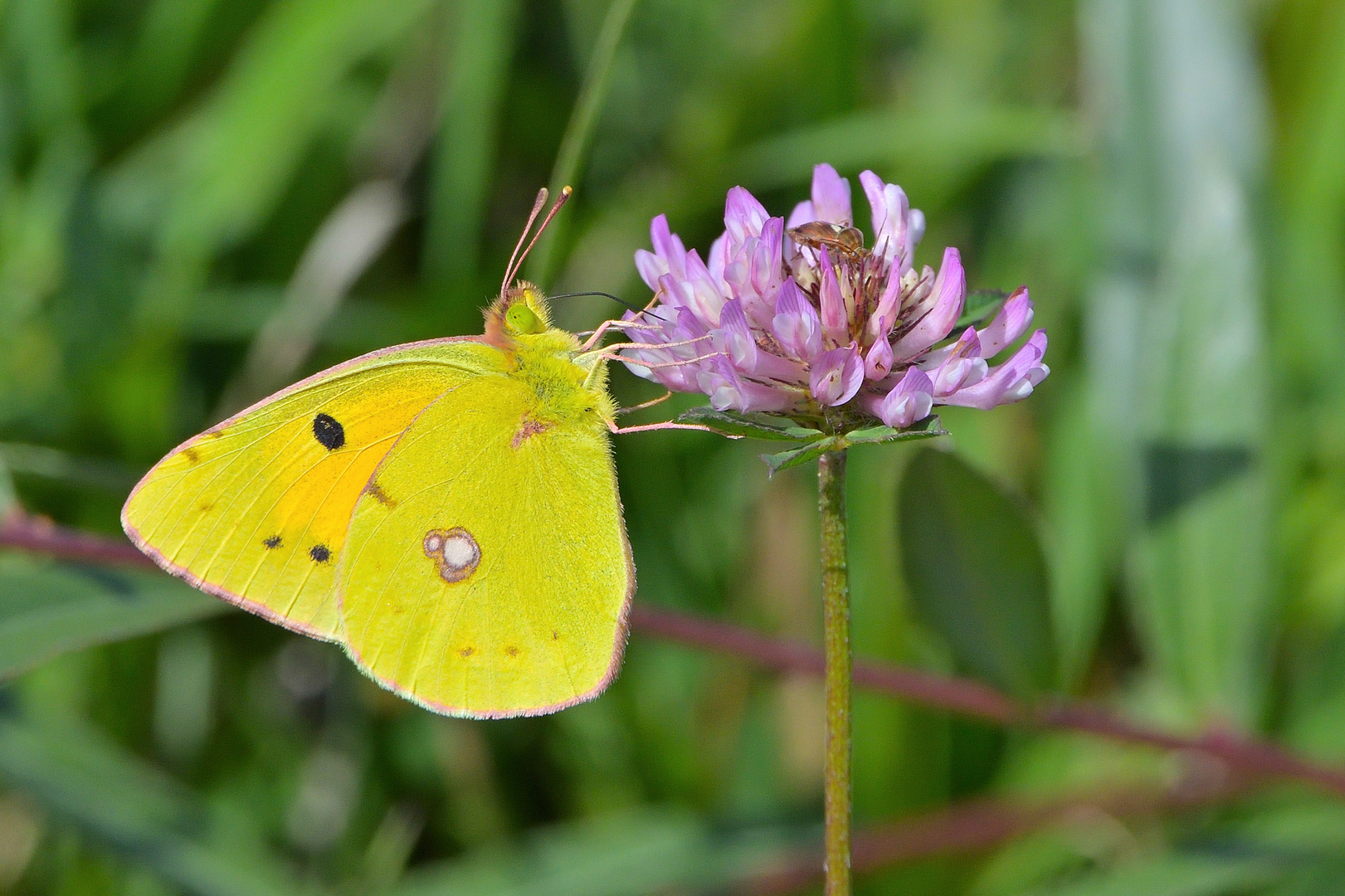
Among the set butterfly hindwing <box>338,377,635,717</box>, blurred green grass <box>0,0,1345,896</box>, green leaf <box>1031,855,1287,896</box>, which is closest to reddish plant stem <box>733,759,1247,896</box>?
blurred green grass <box>0,0,1345,896</box>

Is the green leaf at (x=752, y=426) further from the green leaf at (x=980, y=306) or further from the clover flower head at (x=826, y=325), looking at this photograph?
the green leaf at (x=980, y=306)

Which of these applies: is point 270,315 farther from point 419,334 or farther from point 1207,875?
point 1207,875

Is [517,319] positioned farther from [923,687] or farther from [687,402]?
[687,402]

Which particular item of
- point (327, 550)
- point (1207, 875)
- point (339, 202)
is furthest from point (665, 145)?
point (1207, 875)

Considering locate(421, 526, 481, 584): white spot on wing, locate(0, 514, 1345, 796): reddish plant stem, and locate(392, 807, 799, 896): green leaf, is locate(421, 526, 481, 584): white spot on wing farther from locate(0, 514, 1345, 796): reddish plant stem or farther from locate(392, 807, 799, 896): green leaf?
locate(392, 807, 799, 896): green leaf

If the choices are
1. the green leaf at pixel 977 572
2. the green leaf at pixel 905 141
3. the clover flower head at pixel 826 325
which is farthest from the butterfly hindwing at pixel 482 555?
the green leaf at pixel 905 141

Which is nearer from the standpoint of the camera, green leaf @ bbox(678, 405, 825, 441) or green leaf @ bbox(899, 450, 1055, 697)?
green leaf @ bbox(678, 405, 825, 441)

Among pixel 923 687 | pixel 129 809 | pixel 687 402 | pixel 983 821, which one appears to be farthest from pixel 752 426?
pixel 129 809
